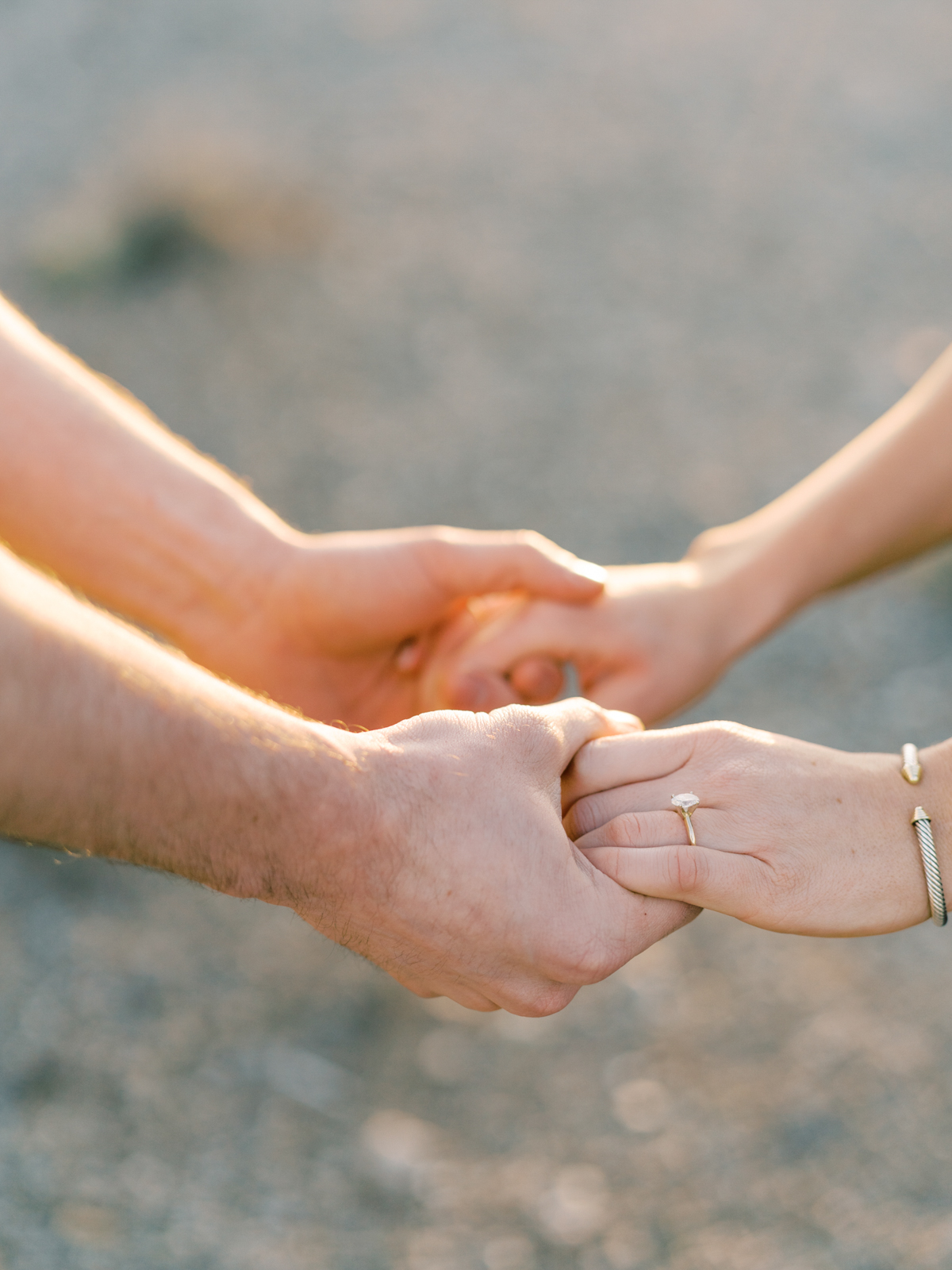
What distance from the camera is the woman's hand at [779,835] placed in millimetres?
1936

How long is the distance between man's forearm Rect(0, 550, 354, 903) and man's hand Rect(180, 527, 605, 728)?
3.24 ft

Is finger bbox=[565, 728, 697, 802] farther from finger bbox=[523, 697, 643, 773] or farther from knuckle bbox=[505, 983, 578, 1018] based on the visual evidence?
knuckle bbox=[505, 983, 578, 1018]

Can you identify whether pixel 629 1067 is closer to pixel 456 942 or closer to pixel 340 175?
pixel 456 942

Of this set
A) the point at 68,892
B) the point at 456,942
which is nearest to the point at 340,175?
the point at 68,892

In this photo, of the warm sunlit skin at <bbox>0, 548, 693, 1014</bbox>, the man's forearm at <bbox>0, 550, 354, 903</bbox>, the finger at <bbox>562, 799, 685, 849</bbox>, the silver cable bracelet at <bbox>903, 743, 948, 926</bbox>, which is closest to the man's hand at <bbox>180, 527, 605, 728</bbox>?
the warm sunlit skin at <bbox>0, 548, 693, 1014</bbox>

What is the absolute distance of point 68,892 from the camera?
12.5ft

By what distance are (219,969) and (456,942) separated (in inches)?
80.8

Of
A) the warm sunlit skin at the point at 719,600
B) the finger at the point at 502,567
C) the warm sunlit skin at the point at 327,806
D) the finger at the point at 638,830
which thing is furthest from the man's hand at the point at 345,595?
the finger at the point at 638,830

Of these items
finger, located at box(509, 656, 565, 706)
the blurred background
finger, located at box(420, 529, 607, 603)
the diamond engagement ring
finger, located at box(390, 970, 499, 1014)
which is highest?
the diamond engagement ring

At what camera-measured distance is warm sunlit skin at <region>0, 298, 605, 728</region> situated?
2.59m

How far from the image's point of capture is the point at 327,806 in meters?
1.69

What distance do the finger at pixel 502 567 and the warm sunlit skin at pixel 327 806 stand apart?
72cm

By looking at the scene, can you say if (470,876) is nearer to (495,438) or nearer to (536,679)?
(536,679)

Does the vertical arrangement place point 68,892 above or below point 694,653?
below
